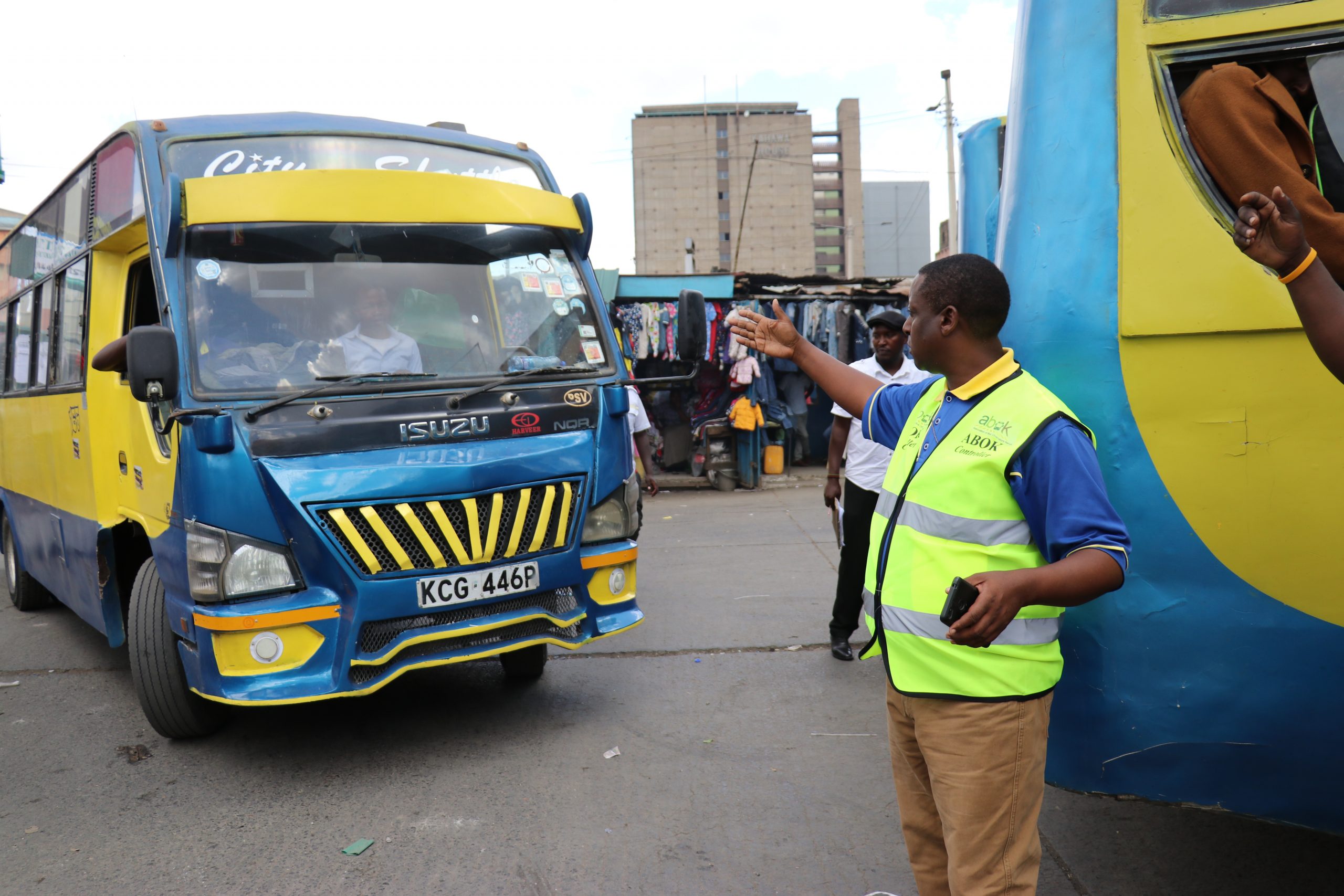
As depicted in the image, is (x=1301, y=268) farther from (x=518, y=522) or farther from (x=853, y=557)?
(x=853, y=557)

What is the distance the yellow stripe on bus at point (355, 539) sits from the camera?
11.9 ft

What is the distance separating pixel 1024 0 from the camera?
247 cm

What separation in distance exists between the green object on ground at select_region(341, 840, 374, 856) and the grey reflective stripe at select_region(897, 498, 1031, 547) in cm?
241

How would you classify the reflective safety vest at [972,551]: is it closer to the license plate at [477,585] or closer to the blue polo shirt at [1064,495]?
the blue polo shirt at [1064,495]

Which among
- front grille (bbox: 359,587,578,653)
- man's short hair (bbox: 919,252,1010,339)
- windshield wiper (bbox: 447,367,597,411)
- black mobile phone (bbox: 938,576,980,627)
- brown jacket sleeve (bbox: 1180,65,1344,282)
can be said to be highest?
brown jacket sleeve (bbox: 1180,65,1344,282)

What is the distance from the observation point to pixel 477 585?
12.9 ft

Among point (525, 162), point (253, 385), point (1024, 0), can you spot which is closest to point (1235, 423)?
point (1024, 0)

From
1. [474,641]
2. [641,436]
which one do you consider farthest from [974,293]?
→ [641,436]

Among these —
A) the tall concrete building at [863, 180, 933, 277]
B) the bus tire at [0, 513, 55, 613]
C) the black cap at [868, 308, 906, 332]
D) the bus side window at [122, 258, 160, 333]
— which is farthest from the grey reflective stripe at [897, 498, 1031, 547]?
the tall concrete building at [863, 180, 933, 277]

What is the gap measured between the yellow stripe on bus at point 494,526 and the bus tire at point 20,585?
16.8ft

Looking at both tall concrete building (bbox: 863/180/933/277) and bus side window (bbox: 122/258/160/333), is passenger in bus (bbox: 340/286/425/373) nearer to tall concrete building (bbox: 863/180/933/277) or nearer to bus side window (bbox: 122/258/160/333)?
bus side window (bbox: 122/258/160/333)

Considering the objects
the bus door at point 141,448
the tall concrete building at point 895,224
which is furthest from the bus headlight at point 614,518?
the tall concrete building at point 895,224

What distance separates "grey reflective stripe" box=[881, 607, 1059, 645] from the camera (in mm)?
1970

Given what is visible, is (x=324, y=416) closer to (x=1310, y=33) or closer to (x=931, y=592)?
(x=931, y=592)
